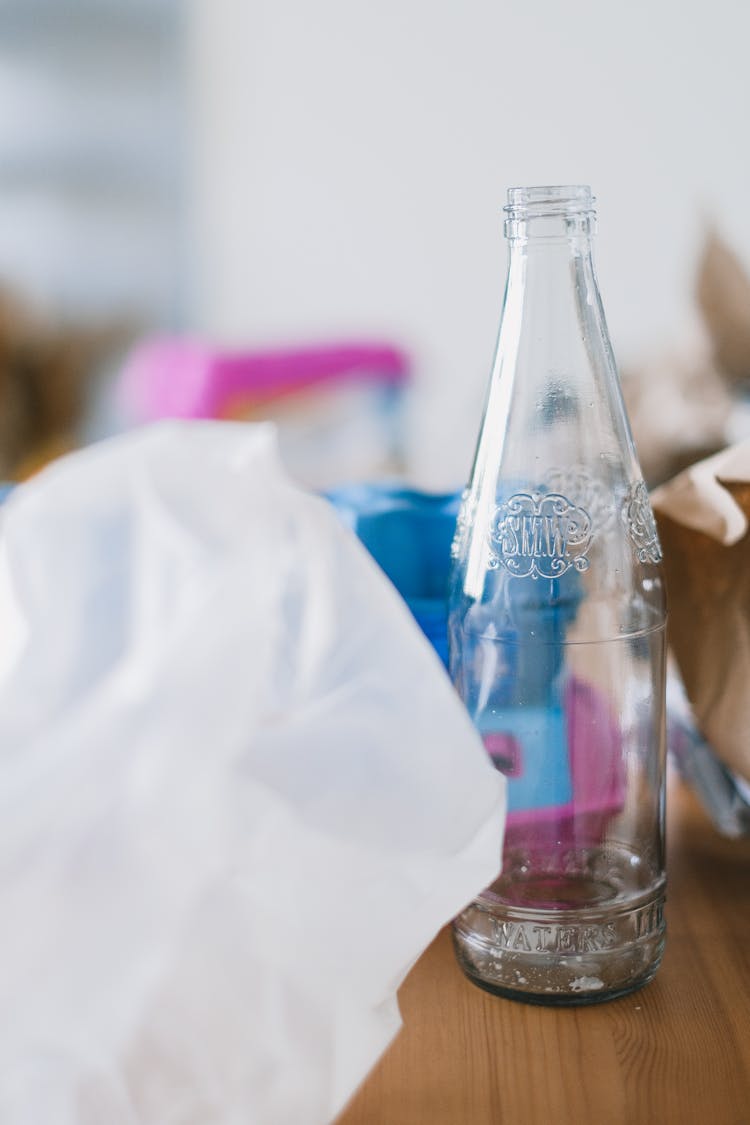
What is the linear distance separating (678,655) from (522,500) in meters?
0.12

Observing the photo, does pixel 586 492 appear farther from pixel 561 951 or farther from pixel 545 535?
pixel 561 951

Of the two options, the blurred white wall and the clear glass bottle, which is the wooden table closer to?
the clear glass bottle

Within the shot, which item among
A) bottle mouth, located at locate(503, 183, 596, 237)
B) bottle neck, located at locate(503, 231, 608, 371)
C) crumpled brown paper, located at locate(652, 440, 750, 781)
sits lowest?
crumpled brown paper, located at locate(652, 440, 750, 781)

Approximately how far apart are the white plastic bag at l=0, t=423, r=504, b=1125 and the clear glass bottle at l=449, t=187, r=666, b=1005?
94 mm

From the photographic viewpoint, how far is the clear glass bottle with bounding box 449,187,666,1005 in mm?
366

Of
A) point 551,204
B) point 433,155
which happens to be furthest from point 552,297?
point 433,155

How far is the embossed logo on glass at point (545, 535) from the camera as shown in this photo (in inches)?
14.6

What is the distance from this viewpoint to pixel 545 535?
371mm

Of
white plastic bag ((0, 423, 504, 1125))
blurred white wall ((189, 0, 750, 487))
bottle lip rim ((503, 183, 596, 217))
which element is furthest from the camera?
blurred white wall ((189, 0, 750, 487))

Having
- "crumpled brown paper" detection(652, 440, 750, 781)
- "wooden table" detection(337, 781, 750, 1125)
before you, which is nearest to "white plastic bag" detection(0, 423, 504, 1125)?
"wooden table" detection(337, 781, 750, 1125)

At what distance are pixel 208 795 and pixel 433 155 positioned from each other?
6.26 ft

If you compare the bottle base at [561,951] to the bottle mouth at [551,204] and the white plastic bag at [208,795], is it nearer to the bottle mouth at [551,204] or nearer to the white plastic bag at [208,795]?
the white plastic bag at [208,795]

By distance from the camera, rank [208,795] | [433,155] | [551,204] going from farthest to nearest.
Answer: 1. [433,155]
2. [551,204]
3. [208,795]

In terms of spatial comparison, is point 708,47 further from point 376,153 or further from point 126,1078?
point 126,1078
